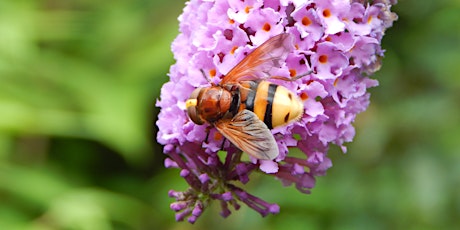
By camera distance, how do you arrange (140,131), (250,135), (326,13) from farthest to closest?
(140,131)
(326,13)
(250,135)

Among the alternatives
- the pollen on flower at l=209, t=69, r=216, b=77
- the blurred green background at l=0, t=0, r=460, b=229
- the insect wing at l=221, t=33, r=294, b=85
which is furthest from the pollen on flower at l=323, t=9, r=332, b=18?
the blurred green background at l=0, t=0, r=460, b=229

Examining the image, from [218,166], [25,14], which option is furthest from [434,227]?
[25,14]

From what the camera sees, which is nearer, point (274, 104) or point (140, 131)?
point (274, 104)

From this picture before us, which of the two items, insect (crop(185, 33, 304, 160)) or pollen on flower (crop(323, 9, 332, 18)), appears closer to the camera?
insect (crop(185, 33, 304, 160))

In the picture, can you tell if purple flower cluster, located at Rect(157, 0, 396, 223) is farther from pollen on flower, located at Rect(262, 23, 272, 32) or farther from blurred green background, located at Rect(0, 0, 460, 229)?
blurred green background, located at Rect(0, 0, 460, 229)

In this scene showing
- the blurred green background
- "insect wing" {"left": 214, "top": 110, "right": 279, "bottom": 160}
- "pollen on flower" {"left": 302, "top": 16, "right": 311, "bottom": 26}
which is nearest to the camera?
"insect wing" {"left": 214, "top": 110, "right": 279, "bottom": 160}

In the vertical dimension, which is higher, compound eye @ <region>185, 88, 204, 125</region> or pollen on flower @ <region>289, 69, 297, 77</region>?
compound eye @ <region>185, 88, 204, 125</region>

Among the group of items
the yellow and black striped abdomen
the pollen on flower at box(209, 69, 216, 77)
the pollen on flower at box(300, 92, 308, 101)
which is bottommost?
the pollen on flower at box(300, 92, 308, 101)

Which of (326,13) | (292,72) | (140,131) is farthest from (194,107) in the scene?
(140,131)

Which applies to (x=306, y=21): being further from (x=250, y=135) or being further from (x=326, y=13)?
(x=250, y=135)
